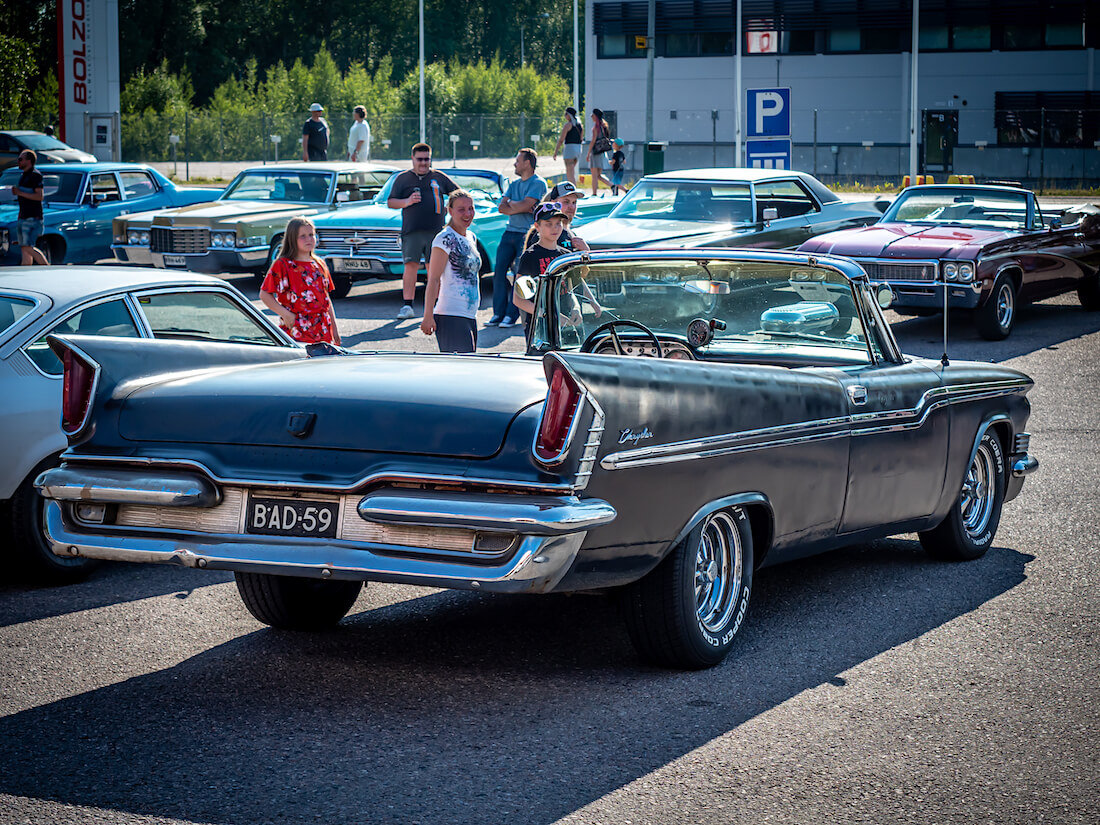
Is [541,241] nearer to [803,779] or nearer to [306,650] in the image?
[306,650]

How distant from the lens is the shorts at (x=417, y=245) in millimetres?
15844

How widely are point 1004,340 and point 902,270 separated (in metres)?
1.63

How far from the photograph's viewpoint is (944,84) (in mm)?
50500

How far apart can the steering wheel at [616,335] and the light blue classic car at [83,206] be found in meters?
15.1

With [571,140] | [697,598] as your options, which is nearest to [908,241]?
[697,598]

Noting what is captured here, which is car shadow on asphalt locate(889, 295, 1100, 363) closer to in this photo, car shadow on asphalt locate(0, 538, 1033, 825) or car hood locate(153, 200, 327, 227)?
car hood locate(153, 200, 327, 227)

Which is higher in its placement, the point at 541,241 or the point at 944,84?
the point at 944,84

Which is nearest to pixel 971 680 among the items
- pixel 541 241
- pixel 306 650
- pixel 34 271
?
pixel 306 650

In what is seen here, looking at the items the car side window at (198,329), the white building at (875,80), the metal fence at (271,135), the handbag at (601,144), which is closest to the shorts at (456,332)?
the car side window at (198,329)

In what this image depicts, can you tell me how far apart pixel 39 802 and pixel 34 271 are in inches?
162

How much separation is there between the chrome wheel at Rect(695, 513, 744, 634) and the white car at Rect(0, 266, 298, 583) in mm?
2054

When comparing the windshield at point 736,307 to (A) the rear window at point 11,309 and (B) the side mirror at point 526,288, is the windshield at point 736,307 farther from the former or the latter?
(A) the rear window at point 11,309

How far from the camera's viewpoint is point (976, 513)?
7160 mm

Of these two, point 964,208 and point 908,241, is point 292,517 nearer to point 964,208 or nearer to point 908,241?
point 908,241
